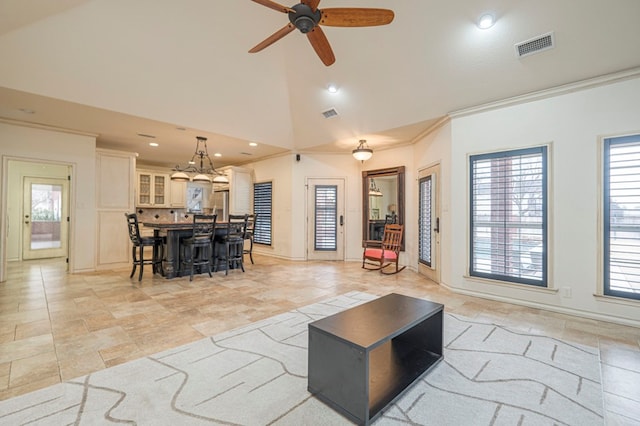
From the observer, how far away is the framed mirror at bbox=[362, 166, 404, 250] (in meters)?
6.48

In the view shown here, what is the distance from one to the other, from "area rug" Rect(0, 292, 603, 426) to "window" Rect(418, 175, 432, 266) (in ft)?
9.23

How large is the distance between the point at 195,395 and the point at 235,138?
5.11m

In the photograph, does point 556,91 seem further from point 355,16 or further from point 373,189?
point 373,189

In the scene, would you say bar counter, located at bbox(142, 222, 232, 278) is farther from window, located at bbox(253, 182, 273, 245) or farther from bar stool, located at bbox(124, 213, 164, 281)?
window, located at bbox(253, 182, 273, 245)

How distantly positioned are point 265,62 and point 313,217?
371cm

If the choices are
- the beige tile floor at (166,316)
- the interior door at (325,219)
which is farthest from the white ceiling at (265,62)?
the beige tile floor at (166,316)

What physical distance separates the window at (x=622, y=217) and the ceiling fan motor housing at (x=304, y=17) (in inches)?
140

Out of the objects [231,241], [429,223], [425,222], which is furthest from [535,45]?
[231,241]

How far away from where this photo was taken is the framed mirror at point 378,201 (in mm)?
6477

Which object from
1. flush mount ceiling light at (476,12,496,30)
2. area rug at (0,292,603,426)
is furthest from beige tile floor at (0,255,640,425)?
flush mount ceiling light at (476,12,496,30)

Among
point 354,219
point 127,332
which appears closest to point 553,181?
point 354,219

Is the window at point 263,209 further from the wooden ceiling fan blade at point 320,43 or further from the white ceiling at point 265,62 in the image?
the wooden ceiling fan blade at point 320,43

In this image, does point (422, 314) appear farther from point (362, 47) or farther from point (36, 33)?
point (36, 33)

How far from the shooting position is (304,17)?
8.02 ft
